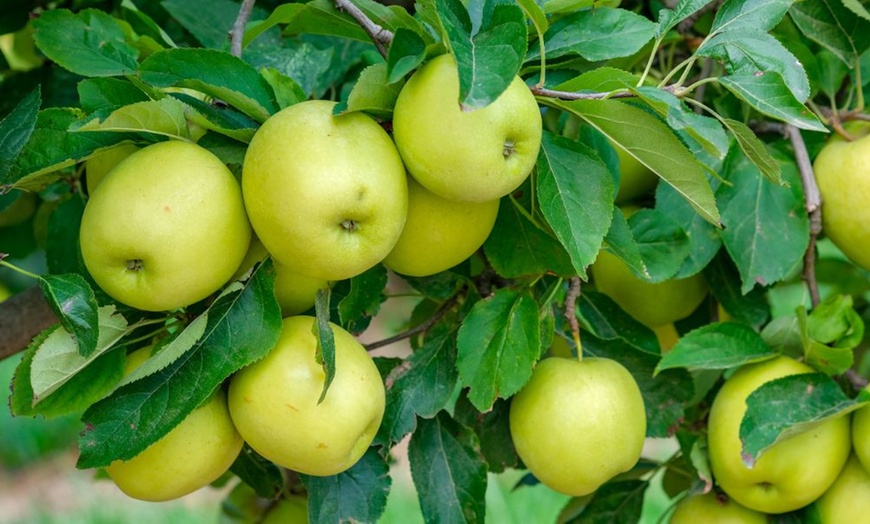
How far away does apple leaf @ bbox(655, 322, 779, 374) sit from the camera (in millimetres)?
1183

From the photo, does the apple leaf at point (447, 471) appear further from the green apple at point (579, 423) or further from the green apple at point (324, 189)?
the green apple at point (324, 189)

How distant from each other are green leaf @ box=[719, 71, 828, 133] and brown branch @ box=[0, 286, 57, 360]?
3.31 feet

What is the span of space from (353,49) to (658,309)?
1.94 ft

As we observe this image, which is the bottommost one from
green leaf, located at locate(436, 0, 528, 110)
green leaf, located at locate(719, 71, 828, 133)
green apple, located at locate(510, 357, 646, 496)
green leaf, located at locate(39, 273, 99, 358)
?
green apple, located at locate(510, 357, 646, 496)

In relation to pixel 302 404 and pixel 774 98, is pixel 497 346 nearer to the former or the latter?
pixel 302 404

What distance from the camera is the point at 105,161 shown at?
0.97m

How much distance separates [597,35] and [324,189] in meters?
0.36

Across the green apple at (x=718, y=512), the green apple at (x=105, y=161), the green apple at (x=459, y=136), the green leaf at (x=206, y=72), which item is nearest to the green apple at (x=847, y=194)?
the green apple at (x=718, y=512)

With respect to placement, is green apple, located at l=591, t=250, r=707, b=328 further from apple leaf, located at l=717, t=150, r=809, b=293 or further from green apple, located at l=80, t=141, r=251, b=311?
green apple, located at l=80, t=141, r=251, b=311

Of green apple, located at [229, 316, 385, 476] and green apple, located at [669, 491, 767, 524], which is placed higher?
green apple, located at [229, 316, 385, 476]

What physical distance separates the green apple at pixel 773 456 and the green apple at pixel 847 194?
191mm

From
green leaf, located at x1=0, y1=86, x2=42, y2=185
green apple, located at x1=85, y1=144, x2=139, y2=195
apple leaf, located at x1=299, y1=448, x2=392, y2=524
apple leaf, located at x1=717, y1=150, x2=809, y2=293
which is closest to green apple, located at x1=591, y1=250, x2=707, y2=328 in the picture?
apple leaf, located at x1=717, y1=150, x2=809, y2=293

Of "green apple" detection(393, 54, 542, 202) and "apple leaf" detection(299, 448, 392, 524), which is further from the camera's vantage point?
"apple leaf" detection(299, 448, 392, 524)

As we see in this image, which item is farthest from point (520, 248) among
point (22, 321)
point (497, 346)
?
point (22, 321)
